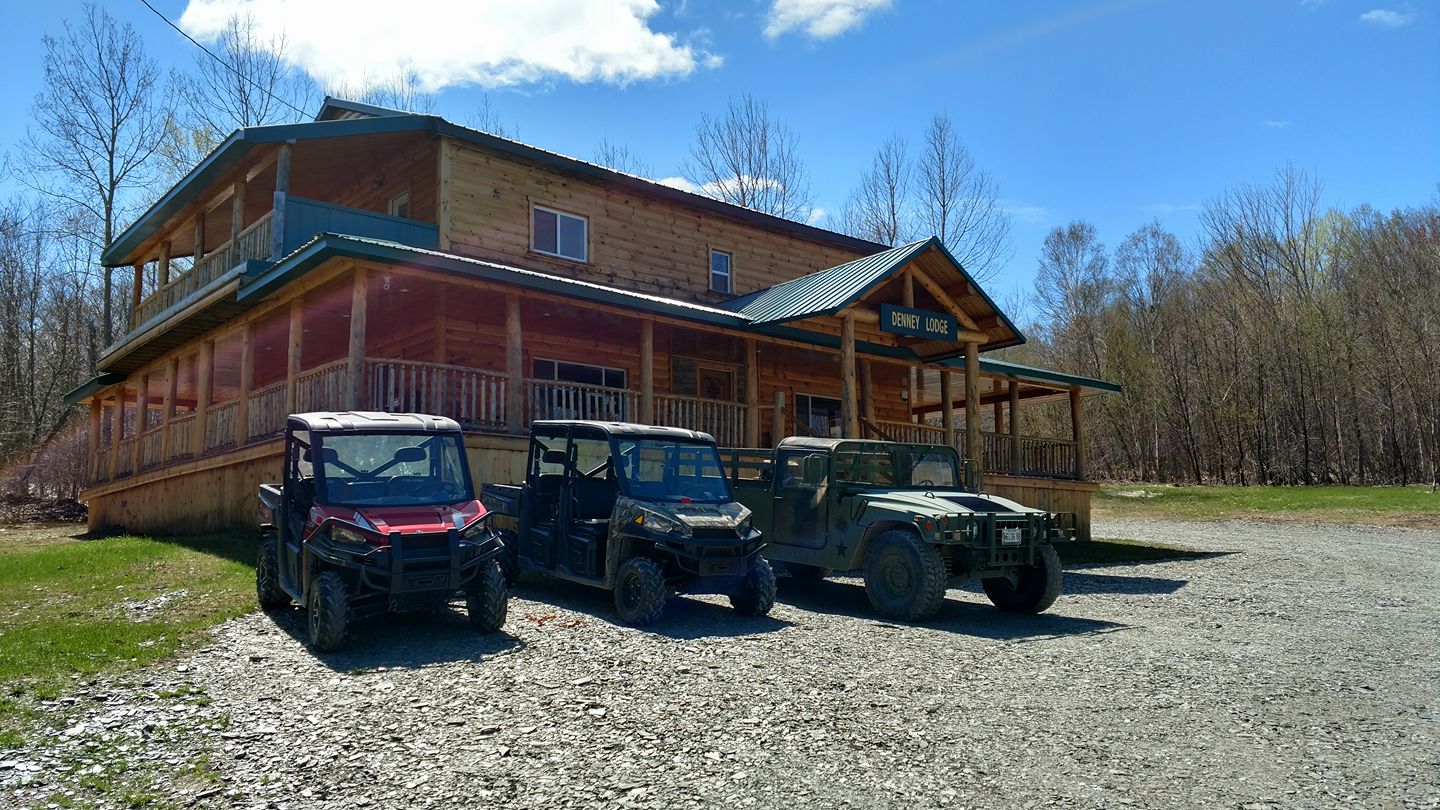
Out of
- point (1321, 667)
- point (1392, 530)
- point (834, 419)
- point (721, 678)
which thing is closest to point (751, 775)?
point (721, 678)

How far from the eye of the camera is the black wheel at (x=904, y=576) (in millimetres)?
9039

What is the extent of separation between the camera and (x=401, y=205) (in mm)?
18109

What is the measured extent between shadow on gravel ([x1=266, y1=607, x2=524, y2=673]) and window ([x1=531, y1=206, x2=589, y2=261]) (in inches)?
420

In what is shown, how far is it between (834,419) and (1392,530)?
45.5 feet

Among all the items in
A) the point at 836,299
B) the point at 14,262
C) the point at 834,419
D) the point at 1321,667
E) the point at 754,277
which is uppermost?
the point at 14,262

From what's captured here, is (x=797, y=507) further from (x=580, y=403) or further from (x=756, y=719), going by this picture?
(x=580, y=403)

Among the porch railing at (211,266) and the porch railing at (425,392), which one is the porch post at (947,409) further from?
the porch railing at (211,266)

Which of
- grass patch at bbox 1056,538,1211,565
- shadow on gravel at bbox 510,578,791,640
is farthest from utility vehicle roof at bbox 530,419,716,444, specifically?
grass patch at bbox 1056,538,1211,565

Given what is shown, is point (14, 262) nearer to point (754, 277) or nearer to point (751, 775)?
point (754, 277)

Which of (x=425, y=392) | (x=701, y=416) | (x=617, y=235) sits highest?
(x=617, y=235)

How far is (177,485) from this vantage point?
18.4 m

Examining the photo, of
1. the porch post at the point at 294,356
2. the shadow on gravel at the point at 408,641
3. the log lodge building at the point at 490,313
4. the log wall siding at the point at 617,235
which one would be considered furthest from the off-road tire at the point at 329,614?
the log wall siding at the point at 617,235

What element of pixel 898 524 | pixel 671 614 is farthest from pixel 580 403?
pixel 898 524

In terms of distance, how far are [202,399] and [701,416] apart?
33.0 feet
